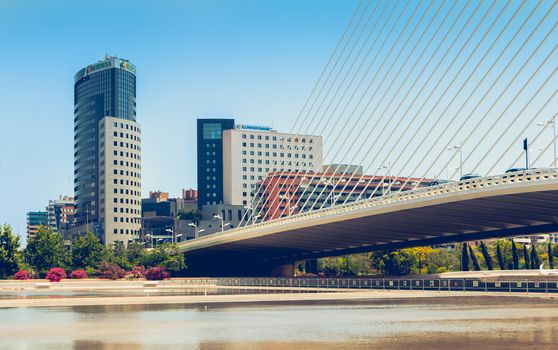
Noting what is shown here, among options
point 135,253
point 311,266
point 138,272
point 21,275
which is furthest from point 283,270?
point 21,275

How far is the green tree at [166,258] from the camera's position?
125375 mm

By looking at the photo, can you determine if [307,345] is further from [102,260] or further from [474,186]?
[102,260]

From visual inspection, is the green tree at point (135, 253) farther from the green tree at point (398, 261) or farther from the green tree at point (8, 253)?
the green tree at point (398, 261)

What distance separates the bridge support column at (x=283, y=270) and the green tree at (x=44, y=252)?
119 ft

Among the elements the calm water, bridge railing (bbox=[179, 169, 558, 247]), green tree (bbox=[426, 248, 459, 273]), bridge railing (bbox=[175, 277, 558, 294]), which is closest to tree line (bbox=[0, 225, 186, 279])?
bridge railing (bbox=[175, 277, 558, 294])

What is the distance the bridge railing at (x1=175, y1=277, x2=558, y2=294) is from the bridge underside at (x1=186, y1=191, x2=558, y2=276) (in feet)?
18.4

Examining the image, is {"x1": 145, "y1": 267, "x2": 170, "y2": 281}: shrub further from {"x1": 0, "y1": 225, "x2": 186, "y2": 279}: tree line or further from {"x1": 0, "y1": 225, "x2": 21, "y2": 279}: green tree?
{"x1": 0, "y1": 225, "x2": 21, "y2": 279}: green tree

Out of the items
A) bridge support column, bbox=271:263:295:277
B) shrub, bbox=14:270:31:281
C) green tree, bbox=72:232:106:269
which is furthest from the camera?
bridge support column, bbox=271:263:295:277

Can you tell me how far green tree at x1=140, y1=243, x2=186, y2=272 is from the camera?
12538 centimetres

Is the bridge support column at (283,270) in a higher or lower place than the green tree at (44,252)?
lower

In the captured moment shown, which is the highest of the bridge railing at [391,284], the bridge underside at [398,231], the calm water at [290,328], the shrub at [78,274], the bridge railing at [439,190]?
the bridge railing at [439,190]

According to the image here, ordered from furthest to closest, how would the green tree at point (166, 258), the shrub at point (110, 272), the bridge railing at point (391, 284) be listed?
the green tree at point (166, 258) < the shrub at point (110, 272) < the bridge railing at point (391, 284)

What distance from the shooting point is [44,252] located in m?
117

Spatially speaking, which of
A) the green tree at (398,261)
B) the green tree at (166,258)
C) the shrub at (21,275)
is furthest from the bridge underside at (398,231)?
the shrub at (21,275)
